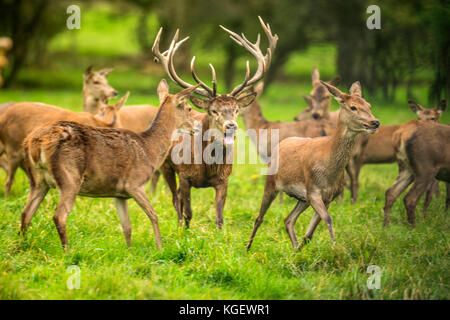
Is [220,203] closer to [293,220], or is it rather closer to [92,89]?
[293,220]

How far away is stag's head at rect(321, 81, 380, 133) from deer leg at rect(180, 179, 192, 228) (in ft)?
7.04

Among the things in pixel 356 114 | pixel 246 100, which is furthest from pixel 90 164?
pixel 356 114

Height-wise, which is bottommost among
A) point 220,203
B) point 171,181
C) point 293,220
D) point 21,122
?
point 293,220

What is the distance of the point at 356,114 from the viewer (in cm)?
615

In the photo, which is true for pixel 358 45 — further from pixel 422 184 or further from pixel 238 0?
pixel 422 184

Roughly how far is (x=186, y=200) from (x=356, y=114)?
2333mm

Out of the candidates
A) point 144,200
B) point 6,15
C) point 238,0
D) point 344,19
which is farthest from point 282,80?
point 144,200

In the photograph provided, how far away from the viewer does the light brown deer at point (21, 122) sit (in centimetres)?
832

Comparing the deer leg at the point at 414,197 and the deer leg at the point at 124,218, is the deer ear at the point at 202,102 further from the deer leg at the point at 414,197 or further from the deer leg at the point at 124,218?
the deer leg at the point at 414,197

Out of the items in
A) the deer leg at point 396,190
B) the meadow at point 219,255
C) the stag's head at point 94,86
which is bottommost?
the meadow at point 219,255

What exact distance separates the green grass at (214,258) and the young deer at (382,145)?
1.43 meters

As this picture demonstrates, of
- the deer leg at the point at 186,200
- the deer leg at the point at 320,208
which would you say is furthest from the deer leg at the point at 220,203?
the deer leg at the point at 320,208

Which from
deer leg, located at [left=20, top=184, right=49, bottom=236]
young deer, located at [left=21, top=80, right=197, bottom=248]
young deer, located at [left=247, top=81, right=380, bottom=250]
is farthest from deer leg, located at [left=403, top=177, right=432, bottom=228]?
deer leg, located at [left=20, top=184, right=49, bottom=236]

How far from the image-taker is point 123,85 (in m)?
27.5
